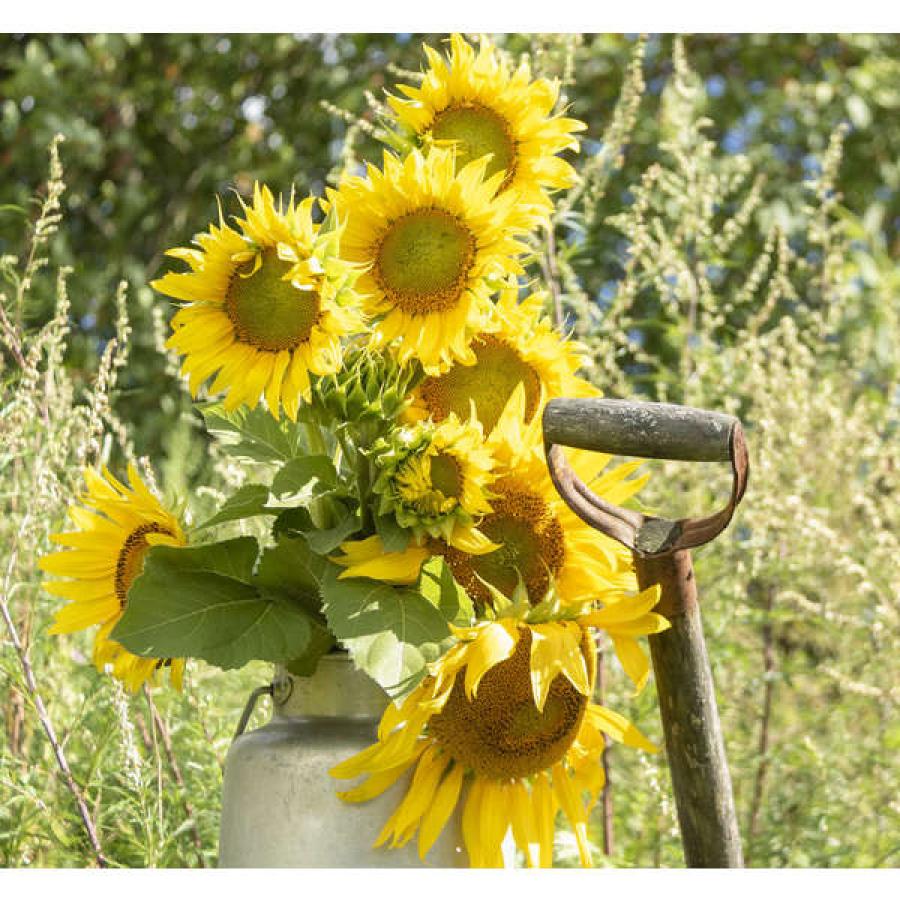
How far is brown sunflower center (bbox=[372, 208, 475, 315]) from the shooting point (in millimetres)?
676

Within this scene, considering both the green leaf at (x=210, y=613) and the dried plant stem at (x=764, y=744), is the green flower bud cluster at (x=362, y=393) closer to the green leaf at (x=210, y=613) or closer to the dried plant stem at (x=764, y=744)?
the green leaf at (x=210, y=613)

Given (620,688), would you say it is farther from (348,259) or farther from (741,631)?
(348,259)

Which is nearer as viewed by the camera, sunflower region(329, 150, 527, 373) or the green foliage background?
sunflower region(329, 150, 527, 373)

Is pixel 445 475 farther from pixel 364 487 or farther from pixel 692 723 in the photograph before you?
pixel 692 723

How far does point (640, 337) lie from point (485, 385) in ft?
5.69

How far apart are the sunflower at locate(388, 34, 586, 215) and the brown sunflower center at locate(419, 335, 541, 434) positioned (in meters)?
0.09

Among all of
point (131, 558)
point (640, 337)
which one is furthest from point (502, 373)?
point (640, 337)

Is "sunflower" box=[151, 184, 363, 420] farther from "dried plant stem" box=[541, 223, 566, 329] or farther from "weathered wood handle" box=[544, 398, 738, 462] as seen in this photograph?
"dried plant stem" box=[541, 223, 566, 329]

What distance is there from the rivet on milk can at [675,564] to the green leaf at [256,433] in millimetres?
165

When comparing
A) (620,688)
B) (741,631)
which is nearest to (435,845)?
(620,688)

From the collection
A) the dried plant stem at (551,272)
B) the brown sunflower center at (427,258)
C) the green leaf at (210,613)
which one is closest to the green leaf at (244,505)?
the green leaf at (210,613)

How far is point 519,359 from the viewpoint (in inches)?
29.1

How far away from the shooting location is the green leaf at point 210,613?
2.23ft

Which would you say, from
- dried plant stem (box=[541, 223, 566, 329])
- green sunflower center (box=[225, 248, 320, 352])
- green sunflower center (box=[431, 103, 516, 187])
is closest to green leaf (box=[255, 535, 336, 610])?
green sunflower center (box=[225, 248, 320, 352])
